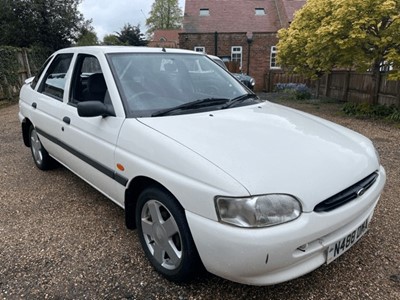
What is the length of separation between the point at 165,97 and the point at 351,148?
1580mm

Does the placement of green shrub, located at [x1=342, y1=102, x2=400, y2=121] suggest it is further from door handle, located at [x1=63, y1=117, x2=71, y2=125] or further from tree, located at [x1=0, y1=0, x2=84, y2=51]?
tree, located at [x1=0, y1=0, x2=84, y2=51]

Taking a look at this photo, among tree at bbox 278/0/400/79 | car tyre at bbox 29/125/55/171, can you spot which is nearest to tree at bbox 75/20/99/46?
tree at bbox 278/0/400/79

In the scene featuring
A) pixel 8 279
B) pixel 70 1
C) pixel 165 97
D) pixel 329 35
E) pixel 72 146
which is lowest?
pixel 8 279

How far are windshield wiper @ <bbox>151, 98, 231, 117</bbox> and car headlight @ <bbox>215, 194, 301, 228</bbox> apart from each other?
1.06 m

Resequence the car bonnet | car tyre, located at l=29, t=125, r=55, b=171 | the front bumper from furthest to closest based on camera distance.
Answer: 1. car tyre, located at l=29, t=125, r=55, b=171
2. the car bonnet
3. the front bumper

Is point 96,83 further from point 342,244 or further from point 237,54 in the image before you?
point 237,54

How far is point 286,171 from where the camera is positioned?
1998 mm

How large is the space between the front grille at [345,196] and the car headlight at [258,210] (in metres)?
0.20

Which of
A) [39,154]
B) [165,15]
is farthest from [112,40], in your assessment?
[39,154]

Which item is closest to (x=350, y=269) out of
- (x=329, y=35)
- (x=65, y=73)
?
(x=65, y=73)

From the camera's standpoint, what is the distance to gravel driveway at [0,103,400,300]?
7.75 feet

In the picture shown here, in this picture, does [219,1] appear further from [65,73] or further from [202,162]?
[202,162]

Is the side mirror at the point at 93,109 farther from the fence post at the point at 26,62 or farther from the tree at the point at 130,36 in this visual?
the tree at the point at 130,36

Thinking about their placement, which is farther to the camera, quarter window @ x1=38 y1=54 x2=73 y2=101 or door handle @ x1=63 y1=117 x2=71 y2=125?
quarter window @ x1=38 y1=54 x2=73 y2=101
